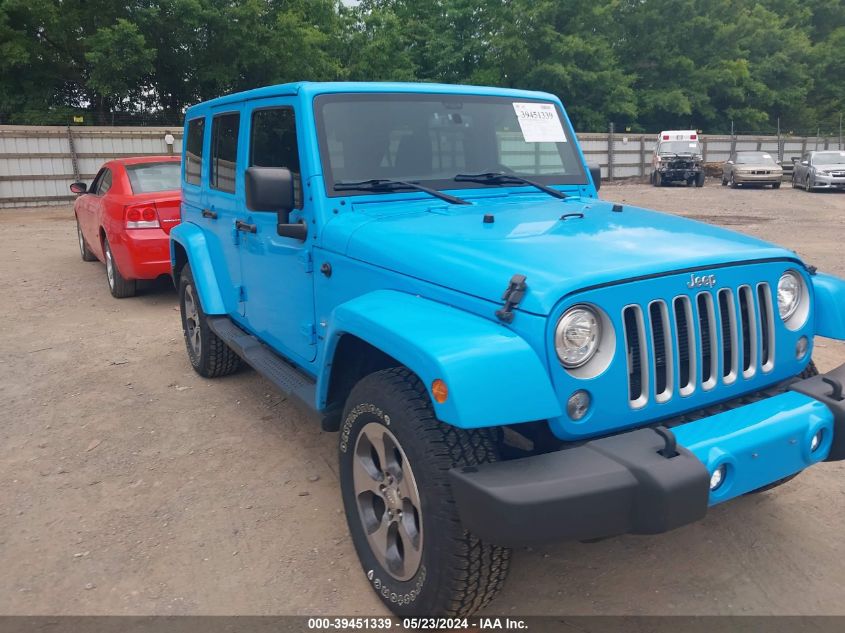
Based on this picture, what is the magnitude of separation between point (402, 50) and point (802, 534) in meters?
35.5

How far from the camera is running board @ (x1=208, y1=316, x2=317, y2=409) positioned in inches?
135

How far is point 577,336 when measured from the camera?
2291mm

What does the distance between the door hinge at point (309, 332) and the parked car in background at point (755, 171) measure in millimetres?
25719

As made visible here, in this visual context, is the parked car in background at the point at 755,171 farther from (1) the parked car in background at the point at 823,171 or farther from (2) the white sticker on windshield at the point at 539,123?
(2) the white sticker on windshield at the point at 539,123

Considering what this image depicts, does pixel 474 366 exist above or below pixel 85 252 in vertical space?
above

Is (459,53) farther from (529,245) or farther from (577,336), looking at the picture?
(577,336)

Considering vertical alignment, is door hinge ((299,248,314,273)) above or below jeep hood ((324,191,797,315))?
below

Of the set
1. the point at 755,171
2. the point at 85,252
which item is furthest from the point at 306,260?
the point at 755,171

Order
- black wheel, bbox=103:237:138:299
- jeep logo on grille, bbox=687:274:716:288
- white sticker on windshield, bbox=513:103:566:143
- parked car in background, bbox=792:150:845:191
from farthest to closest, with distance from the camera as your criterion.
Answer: parked car in background, bbox=792:150:845:191 → black wheel, bbox=103:237:138:299 → white sticker on windshield, bbox=513:103:566:143 → jeep logo on grille, bbox=687:274:716:288

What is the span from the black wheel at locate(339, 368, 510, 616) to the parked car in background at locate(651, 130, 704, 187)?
26794mm

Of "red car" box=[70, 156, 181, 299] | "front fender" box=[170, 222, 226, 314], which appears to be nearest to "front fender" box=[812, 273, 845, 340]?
"front fender" box=[170, 222, 226, 314]

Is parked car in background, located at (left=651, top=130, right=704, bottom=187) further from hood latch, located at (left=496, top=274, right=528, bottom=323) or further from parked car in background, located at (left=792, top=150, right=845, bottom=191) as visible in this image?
hood latch, located at (left=496, top=274, right=528, bottom=323)

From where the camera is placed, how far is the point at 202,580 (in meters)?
2.90

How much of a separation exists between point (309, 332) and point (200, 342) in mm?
2028
